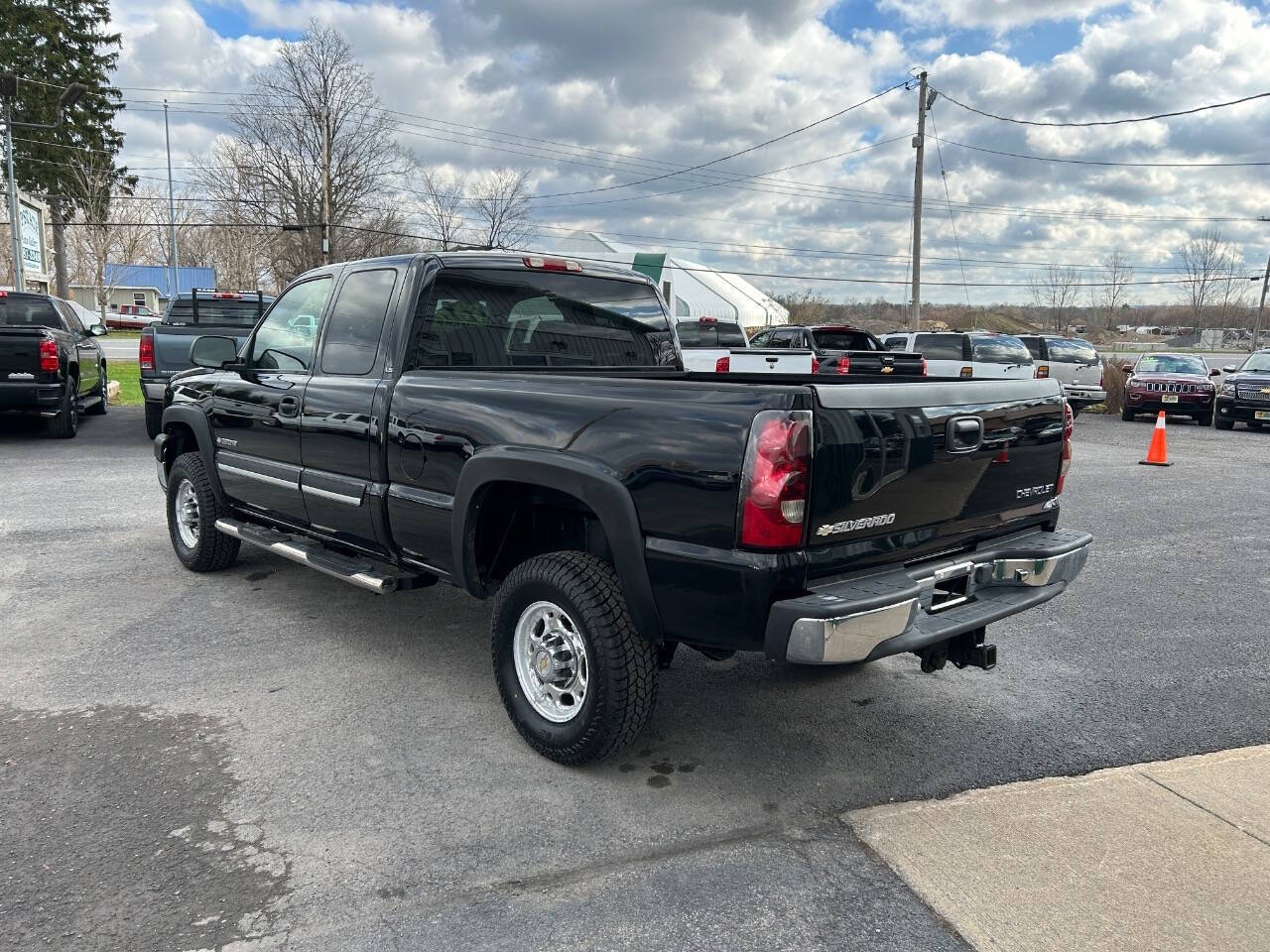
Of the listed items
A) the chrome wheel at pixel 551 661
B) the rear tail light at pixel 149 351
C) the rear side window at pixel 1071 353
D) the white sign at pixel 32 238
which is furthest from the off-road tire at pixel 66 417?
the rear side window at pixel 1071 353

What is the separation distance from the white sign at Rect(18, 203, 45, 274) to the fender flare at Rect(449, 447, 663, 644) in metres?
28.8

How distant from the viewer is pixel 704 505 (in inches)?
113

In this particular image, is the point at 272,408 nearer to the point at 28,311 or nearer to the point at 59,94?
the point at 28,311

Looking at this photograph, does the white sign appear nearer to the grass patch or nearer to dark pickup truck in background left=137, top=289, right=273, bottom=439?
the grass patch

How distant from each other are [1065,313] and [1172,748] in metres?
93.9

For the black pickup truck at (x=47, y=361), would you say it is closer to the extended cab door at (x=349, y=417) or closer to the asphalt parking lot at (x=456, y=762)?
the asphalt parking lot at (x=456, y=762)

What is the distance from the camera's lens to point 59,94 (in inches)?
1677

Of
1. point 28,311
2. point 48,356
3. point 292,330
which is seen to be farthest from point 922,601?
point 28,311

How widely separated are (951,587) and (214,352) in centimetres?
452

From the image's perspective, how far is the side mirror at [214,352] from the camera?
5.52 metres

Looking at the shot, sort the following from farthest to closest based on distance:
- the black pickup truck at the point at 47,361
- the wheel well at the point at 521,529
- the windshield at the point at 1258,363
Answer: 1. the windshield at the point at 1258,363
2. the black pickup truck at the point at 47,361
3. the wheel well at the point at 521,529

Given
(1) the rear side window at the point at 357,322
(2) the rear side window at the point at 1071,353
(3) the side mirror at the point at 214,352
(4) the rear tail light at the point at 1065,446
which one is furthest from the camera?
(2) the rear side window at the point at 1071,353

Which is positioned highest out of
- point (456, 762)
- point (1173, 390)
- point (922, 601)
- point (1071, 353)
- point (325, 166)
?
point (325, 166)

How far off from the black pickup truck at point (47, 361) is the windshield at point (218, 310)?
1.43 metres
